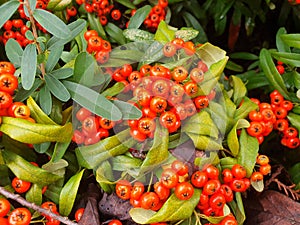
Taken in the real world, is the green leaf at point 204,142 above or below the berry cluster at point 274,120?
above

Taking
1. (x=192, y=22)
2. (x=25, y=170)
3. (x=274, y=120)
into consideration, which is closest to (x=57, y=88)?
(x=25, y=170)

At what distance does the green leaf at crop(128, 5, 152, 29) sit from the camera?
196 cm

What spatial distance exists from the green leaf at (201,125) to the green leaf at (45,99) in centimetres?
47

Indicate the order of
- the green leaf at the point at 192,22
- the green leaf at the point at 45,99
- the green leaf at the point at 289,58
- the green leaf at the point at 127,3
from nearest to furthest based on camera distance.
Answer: the green leaf at the point at 45,99 → the green leaf at the point at 289,58 → the green leaf at the point at 127,3 → the green leaf at the point at 192,22

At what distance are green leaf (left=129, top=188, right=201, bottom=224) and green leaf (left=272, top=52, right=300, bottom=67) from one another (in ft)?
2.65

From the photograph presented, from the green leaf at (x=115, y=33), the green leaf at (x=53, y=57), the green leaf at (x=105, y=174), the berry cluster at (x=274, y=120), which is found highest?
the green leaf at (x=53, y=57)

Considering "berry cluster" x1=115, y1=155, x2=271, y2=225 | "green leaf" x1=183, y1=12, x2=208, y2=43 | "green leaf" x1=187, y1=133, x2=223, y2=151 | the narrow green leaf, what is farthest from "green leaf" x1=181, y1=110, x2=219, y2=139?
"green leaf" x1=183, y1=12, x2=208, y2=43

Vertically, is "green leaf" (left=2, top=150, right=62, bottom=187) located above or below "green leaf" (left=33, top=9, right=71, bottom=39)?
below

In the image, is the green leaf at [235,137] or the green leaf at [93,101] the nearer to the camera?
the green leaf at [93,101]

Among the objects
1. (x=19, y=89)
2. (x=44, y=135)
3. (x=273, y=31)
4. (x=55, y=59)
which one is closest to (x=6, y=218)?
(x=44, y=135)

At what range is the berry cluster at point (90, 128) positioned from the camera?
61.1 inches

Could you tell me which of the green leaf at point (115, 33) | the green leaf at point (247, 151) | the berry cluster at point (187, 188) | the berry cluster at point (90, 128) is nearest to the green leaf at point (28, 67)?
the berry cluster at point (90, 128)

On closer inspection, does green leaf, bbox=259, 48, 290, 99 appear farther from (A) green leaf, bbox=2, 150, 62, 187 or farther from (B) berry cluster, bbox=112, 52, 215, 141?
(A) green leaf, bbox=2, 150, 62, 187

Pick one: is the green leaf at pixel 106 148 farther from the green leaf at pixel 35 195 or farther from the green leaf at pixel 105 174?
the green leaf at pixel 35 195
